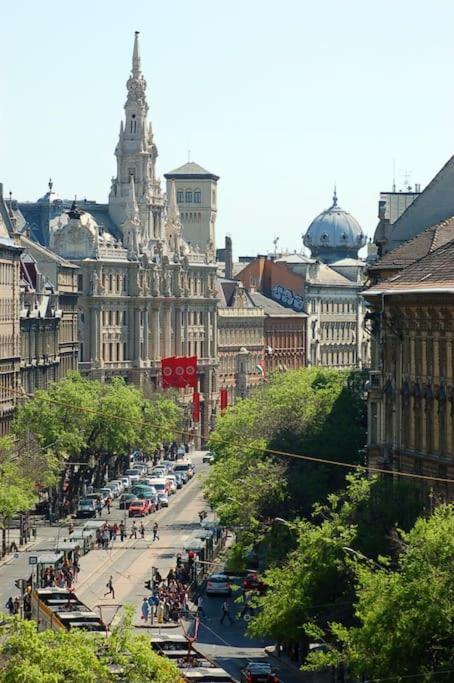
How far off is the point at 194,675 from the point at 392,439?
2859 centimetres

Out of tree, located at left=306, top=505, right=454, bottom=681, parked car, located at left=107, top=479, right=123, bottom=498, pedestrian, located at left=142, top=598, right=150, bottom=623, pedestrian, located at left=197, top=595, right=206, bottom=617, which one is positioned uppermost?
tree, located at left=306, top=505, right=454, bottom=681

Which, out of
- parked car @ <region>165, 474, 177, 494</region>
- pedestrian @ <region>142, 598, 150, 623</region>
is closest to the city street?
pedestrian @ <region>142, 598, 150, 623</region>

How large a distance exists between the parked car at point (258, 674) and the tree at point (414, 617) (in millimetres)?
11648

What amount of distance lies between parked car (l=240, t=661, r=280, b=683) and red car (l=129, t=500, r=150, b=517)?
64030 millimetres

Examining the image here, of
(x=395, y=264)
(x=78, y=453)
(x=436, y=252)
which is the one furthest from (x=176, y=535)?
(x=436, y=252)

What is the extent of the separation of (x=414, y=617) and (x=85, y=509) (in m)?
81.9

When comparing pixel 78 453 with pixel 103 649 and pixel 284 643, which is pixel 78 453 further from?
pixel 103 649

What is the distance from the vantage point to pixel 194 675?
75.3 m

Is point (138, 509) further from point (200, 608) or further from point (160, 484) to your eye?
point (200, 608)

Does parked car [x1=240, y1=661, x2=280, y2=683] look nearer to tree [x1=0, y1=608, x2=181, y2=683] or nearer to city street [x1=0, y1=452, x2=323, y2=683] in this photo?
city street [x1=0, y1=452, x2=323, y2=683]

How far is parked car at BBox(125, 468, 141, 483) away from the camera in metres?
173

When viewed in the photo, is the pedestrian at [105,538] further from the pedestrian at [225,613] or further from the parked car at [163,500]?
the pedestrian at [225,613]

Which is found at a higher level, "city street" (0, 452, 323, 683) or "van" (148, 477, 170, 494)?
"van" (148, 477, 170, 494)

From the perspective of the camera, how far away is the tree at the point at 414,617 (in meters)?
68.0
